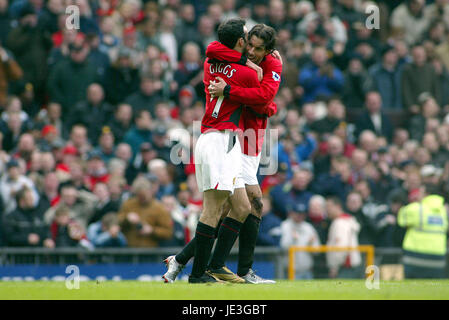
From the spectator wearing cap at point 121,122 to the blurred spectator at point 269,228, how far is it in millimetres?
3293

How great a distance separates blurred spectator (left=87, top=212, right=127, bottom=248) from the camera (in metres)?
14.3

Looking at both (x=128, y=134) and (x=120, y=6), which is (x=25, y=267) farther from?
(x=120, y=6)

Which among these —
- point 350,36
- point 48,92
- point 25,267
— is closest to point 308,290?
point 25,267

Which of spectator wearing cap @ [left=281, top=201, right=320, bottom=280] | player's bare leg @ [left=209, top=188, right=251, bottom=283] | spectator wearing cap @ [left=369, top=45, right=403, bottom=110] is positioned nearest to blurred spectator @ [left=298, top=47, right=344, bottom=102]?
spectator wearing cap @ [left=369, top=45, right=403, bottom=110]

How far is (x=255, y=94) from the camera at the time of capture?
9445 millimetres

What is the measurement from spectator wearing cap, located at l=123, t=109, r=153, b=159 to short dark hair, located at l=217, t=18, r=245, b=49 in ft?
24.4

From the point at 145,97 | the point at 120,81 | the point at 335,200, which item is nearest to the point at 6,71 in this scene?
the point at 120,81

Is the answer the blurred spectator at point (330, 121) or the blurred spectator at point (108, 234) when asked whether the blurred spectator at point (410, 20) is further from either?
the blurred spectator at point (108, 234)

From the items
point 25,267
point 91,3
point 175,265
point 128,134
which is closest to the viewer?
point 175,265

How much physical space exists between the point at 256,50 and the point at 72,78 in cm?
814

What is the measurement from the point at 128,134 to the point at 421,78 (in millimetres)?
6988

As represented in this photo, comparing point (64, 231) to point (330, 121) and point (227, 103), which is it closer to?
point (227, 103)

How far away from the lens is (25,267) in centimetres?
1348
